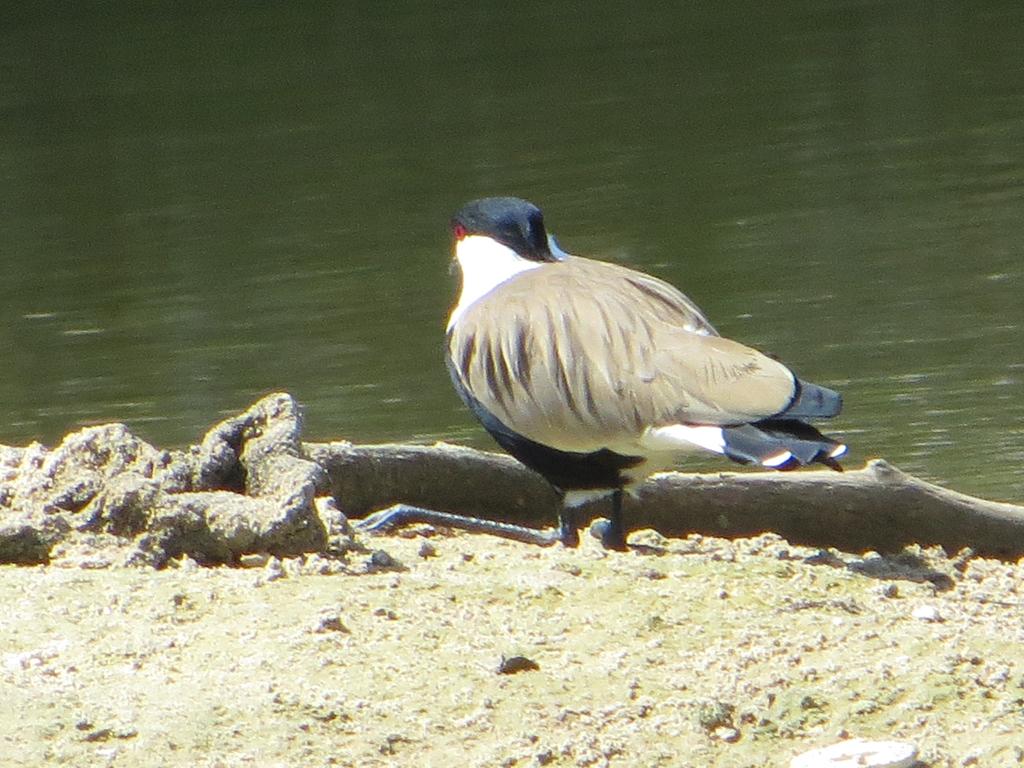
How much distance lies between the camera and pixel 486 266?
6.33m

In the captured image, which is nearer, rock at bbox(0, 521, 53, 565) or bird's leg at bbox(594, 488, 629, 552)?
rock at bbox(0, 521, 53, 565)

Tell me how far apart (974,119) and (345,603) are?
34.3ft

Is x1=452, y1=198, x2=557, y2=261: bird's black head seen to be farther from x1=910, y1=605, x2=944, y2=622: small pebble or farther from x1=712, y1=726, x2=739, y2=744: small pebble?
x1=712, y1=726, x2=739, y2=744: small pebble

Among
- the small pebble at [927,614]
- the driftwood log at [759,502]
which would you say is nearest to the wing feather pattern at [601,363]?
the driftwood log at [759,502]

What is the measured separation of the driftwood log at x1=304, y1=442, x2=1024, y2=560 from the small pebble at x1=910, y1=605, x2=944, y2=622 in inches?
45.1

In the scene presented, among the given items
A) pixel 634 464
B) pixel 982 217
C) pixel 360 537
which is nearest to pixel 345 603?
pixel 360 537

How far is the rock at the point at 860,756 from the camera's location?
3809 millimetres

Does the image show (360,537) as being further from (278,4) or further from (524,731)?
(278,4)

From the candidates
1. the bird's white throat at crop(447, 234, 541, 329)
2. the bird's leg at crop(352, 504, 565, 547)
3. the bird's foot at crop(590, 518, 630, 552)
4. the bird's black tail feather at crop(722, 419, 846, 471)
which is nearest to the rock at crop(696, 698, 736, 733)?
the bird's black tail feather at crop(722, 419, 846, 471)

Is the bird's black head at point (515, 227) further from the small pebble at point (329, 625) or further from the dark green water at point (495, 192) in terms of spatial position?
the small pebble at point (329, 625)

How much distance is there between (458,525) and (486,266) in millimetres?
960

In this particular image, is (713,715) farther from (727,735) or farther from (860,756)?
(860,756)

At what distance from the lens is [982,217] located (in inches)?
447

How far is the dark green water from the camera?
9125 mm
